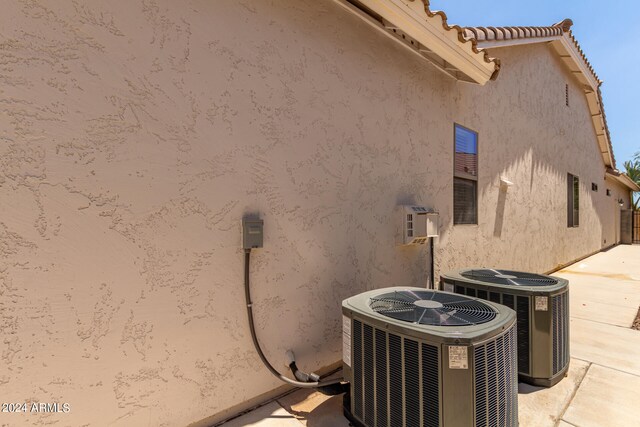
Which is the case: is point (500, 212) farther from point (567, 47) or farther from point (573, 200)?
point (573, 200)

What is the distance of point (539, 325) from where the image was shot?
2689 mm

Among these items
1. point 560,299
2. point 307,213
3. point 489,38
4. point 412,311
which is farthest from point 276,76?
point 489,38

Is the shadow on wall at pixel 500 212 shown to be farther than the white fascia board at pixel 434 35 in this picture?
Yes

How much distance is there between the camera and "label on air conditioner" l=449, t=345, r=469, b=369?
5.49 feet

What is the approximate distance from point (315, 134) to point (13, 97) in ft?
6.38

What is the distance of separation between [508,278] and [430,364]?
76.6 inches

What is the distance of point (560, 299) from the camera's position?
2.80 metres

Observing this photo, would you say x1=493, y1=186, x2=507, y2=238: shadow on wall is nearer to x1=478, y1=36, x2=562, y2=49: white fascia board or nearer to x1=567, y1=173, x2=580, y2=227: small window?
x1=478, y1=36, x2=562, y2=49: white fascia board

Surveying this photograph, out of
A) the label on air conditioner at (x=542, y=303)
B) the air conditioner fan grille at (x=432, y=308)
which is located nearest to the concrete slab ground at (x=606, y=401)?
the label on air conditioner at (x=542, y=303)

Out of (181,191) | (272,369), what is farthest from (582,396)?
(181,191)

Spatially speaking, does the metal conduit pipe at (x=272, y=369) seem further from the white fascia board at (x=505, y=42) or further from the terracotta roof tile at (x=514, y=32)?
the white fascia board at (x=505, y=42)

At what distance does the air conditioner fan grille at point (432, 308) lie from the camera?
1.95 m

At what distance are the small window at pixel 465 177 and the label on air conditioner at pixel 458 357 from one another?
3.26m

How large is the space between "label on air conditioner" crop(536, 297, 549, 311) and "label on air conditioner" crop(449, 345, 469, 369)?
150 centimetres
